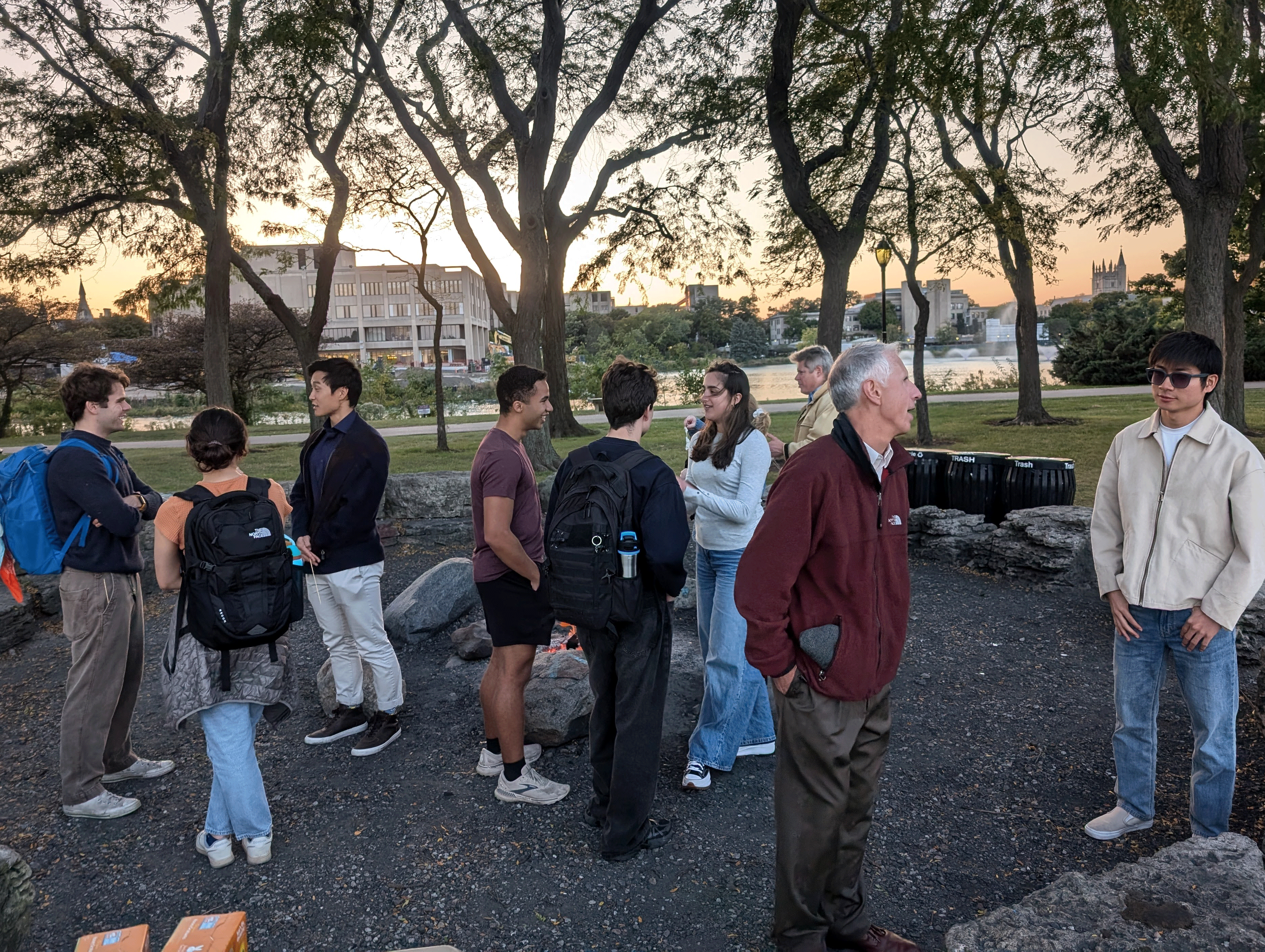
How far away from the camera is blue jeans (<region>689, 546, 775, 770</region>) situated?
3.89 metres

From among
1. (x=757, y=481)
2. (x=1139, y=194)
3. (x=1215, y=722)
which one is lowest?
(x=1215, y=722)

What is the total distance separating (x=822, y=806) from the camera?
2.53m

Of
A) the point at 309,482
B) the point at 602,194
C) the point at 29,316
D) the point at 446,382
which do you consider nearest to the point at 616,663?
the point at 309,482

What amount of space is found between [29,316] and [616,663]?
29.1 m

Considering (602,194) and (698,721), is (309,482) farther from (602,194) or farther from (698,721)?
(602,194)

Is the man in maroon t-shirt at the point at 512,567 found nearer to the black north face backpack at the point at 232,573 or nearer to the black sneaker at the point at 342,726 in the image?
the black north face backpack at the point at 232,573

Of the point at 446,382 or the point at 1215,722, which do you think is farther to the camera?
the point at 446,382

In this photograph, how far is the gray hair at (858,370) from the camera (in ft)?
8.15

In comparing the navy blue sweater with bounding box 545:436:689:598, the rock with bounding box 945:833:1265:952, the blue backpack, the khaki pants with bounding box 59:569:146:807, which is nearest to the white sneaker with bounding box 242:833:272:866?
the khaki pants with bounding box 59:569:146:807

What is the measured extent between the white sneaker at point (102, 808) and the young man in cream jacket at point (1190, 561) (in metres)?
4.24

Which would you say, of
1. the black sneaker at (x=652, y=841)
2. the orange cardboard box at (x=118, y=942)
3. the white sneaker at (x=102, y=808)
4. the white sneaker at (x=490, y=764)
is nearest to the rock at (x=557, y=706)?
the white sneaker at (x=490, y=764)

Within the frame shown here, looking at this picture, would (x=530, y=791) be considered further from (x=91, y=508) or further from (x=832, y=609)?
(x=91, y=508)

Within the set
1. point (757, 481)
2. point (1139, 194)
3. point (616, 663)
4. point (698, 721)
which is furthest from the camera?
point (1139, 194)

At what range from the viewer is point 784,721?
255cm
